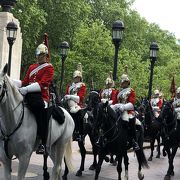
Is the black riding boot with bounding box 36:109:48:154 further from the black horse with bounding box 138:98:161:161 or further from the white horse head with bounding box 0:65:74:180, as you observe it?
the black horse with bounding box 138:98:161:161

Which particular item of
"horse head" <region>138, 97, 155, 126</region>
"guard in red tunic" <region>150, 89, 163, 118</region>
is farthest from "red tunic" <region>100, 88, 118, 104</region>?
"guard in red tunic" <region>150, 89, 163, 118</region>

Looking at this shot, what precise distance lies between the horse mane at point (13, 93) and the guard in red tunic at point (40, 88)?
192 millimetres

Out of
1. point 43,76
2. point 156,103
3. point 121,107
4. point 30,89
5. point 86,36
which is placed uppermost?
point 86,36

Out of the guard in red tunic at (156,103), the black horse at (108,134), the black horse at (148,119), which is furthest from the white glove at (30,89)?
the guard in red tunic at (156,103)

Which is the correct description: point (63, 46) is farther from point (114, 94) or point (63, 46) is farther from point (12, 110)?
point (12, 110)

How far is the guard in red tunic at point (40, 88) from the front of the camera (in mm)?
8219

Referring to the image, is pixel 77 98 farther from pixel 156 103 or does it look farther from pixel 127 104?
pixel 156 103

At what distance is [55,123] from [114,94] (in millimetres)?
3836

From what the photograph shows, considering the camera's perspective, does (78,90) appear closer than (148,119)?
Yes

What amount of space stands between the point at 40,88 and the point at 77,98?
4156 mm

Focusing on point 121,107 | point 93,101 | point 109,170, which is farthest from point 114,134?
point 109,170

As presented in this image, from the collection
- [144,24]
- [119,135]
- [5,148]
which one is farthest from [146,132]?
[144,24]

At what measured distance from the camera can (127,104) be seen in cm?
1134

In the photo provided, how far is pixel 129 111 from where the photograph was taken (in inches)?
459
